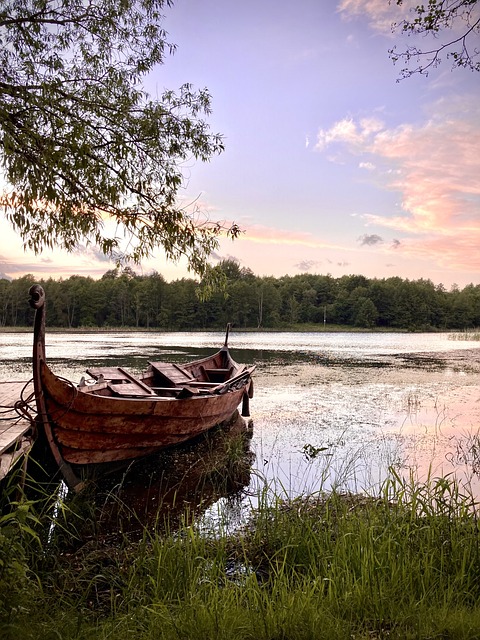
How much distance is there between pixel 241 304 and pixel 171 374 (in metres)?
85.0

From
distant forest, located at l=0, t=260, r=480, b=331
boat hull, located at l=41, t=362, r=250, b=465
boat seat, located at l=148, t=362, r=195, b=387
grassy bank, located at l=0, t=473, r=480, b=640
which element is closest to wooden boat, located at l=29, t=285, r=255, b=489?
boat hull, located at l=41, t=362, r=250, b=465

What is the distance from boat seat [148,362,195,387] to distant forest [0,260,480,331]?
6192 cm

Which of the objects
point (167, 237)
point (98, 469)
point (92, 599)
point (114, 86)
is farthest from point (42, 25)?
point (92, 599)

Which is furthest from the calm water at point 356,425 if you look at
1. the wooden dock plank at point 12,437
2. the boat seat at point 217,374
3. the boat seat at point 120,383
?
the wooden dock plank at point 12,437

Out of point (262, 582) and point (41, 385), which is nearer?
point (262, 582)

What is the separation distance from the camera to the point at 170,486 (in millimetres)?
7059

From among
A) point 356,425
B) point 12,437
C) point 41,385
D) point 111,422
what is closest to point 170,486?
point 111,422

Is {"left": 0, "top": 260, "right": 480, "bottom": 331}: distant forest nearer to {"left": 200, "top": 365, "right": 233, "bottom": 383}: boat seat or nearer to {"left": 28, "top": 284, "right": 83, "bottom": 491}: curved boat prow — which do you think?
{"left": 200, "top": 365, "right": 233, "bottom": 383}: boat seat

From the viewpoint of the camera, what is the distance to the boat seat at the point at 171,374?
35.6 ft

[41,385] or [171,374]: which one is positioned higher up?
[41,385]

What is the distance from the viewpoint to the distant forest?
286 ft

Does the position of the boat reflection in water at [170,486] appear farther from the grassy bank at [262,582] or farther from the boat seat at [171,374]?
the boat seat at [171,374]

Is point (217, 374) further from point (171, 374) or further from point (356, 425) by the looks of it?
point (356, 425)

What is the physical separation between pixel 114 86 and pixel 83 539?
5670 mm
